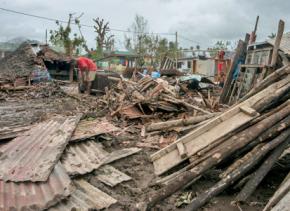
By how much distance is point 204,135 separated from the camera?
4926 mm

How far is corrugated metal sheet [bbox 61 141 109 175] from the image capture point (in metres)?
4.77

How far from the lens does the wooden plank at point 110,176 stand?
4.76m

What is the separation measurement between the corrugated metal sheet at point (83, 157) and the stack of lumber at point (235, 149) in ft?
3.29

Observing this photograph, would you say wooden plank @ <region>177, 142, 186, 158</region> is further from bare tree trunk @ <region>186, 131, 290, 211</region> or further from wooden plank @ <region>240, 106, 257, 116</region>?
wooden plank @ <region>240, 106, 257, 116</region>

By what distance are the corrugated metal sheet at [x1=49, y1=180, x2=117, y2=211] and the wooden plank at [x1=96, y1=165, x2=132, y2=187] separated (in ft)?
1.08

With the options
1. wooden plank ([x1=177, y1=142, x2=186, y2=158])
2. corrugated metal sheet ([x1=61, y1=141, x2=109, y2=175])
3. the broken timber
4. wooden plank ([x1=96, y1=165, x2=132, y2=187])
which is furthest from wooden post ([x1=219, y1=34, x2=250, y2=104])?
wooden plank ([x1=96, y1=165, x2=132, y2=187])

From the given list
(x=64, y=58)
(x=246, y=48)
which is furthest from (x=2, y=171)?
(x=64, y=58)

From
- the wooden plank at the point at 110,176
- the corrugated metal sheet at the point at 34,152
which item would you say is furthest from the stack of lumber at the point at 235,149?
the corrugated metal sheet at the point at 34,152

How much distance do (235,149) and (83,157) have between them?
2.49 meters

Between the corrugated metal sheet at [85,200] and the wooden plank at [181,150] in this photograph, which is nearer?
the corrugated metal sheet at [85,200]

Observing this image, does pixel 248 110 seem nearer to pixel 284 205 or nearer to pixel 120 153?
pixel 284 205

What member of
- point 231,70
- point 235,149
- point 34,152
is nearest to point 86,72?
point 231,70

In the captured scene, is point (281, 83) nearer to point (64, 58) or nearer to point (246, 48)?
point (246, 48)

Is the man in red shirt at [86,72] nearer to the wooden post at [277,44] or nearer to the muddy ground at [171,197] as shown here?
the wooden post at [277,44]
